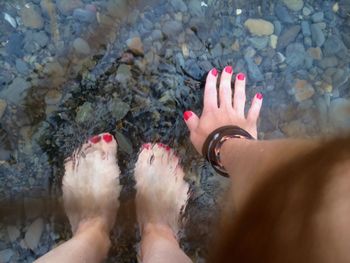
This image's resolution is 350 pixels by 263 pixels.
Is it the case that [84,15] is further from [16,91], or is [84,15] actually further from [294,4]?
[294,4]

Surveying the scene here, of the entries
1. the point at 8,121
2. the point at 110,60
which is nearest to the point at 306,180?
the point at 110,60

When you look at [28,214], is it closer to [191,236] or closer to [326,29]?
[191,236]

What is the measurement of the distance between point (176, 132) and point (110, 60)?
290mm

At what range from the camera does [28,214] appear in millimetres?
1384

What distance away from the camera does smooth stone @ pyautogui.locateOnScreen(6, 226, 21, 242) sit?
1.37 metres

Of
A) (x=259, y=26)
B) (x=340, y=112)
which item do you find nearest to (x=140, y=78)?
(x=259, y=26)

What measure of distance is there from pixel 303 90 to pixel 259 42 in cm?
20

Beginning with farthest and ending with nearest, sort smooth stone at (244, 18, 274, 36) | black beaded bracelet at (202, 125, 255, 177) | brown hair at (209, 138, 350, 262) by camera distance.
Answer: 1. smooth stone at (244, 18, 274, 36)
2. black beaded bracelet at (202, 125, 255, 177)
3. brown hair at (209, 138, 350, 262)

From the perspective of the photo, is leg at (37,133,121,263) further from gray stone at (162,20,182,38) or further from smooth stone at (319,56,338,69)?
smooth stone at (319,56,338,69)

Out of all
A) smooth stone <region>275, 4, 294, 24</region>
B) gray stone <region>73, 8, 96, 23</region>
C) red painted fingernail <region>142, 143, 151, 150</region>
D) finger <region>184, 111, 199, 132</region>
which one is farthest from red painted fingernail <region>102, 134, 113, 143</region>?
smooth stone <region>275, 4, 294, 24</region>

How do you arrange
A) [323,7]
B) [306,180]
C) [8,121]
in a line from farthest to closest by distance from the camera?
1. [323,7]
2. [8,121]
3. [306,180]

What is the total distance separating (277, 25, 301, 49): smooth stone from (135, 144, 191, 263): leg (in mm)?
484

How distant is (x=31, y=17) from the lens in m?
1.38

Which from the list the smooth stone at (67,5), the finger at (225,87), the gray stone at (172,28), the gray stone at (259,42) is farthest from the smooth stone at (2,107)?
the gray stone at (259,42)
